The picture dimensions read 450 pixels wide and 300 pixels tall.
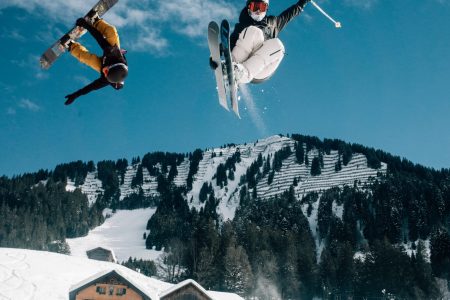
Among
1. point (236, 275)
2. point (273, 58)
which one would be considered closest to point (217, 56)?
point (273, 58)

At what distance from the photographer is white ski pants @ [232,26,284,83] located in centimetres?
841

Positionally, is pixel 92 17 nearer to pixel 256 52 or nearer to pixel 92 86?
pixel 92 86

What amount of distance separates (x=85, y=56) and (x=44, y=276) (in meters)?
43.4

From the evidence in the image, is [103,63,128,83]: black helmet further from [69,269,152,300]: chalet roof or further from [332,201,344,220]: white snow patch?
[332,201,344,220]: white snow patch

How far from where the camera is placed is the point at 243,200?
6732 inches

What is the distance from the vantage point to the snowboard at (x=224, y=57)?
828 centimetres

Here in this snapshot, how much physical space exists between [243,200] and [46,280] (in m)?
129

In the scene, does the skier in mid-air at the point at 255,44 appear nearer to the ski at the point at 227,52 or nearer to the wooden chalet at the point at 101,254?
the ski at the point at 227,52

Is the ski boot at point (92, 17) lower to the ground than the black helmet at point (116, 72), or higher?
higher

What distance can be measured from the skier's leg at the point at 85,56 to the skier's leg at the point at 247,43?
8.80ft

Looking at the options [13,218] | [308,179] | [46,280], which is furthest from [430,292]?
[308,179]

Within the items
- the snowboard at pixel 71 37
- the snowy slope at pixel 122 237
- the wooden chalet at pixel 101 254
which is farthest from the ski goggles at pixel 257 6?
the snowy slope at pixel 122 237

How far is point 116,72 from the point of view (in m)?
6.45

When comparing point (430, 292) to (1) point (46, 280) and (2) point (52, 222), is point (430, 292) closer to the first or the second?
(1) point (46, 280)
